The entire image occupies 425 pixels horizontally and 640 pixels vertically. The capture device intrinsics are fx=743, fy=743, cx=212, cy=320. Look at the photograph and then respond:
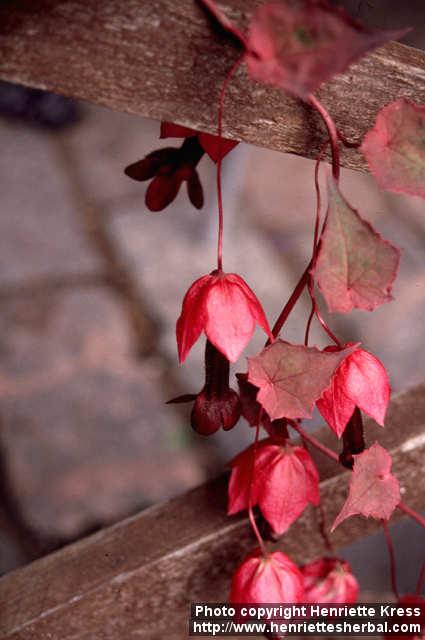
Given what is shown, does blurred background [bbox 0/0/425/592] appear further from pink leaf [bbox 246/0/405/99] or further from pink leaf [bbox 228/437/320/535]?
pink leaf [bbox 246/0/405/99]

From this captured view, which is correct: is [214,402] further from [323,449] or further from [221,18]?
[221,18]

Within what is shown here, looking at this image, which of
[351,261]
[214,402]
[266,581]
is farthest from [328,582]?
[351,261]

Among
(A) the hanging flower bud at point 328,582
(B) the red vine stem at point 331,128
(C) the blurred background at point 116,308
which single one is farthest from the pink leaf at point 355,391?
(C) the blurred background at point 116,308

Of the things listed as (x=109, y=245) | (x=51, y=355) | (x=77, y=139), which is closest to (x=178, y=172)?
(x=51, y=355)

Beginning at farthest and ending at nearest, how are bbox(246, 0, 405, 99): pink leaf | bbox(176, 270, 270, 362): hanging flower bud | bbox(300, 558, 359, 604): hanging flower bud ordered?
bbox(300, 558, 359, 604): hanging flower bud, bbox(176, 270, 270, 362): hanging flower bud, bbox(246, 0, 405, 99): pink leaf

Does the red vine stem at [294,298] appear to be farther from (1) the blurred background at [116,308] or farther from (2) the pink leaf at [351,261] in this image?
(1) the blurred background at [116,308]

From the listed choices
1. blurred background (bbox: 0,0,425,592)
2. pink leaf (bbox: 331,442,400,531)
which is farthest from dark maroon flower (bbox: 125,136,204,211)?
blurred background (bbox: 0,0,425,592)
